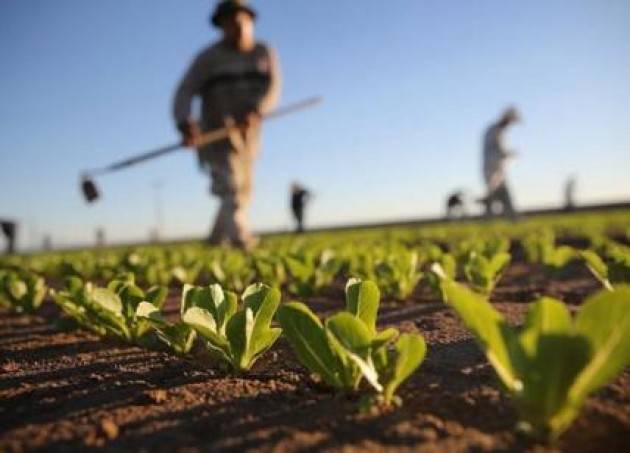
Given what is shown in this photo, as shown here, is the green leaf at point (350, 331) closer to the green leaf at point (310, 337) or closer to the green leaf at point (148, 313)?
the green leaf at point (310, 337)

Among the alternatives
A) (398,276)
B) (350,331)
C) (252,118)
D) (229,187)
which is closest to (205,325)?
(350,331)

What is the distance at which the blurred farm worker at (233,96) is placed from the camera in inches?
275

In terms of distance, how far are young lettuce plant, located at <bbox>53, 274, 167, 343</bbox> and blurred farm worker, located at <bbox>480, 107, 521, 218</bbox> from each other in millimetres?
12182

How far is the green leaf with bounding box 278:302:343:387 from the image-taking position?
4.16 feet

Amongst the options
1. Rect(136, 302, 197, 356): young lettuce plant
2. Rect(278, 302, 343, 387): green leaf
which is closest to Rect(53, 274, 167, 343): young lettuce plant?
Rect(136, 302, 197, 356): young lettuce plant

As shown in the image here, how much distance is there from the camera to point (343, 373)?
1.28 metres

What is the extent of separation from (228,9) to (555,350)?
6855 millimetres

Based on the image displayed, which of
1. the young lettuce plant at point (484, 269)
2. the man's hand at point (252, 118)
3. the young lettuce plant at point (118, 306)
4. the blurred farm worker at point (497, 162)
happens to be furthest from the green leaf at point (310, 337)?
the blurred farm worker at point (497, 162)

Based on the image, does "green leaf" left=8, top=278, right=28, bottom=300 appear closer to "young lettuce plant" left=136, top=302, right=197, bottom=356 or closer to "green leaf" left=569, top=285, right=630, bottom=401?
"young lettuce plant" left=136, top=302, right=197, bottom=356

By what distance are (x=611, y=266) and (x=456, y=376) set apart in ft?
3.62

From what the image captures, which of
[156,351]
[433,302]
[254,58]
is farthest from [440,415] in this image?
[254,58]

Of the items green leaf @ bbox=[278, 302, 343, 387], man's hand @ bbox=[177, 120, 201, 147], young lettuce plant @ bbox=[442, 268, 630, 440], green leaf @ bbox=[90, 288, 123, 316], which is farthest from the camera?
man's hand @ bbox=[177, 120, 201, 147]

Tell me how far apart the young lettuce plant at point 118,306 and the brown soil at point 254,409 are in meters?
0.08

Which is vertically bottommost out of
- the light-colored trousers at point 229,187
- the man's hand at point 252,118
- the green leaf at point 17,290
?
the green leaf at point 17,290
